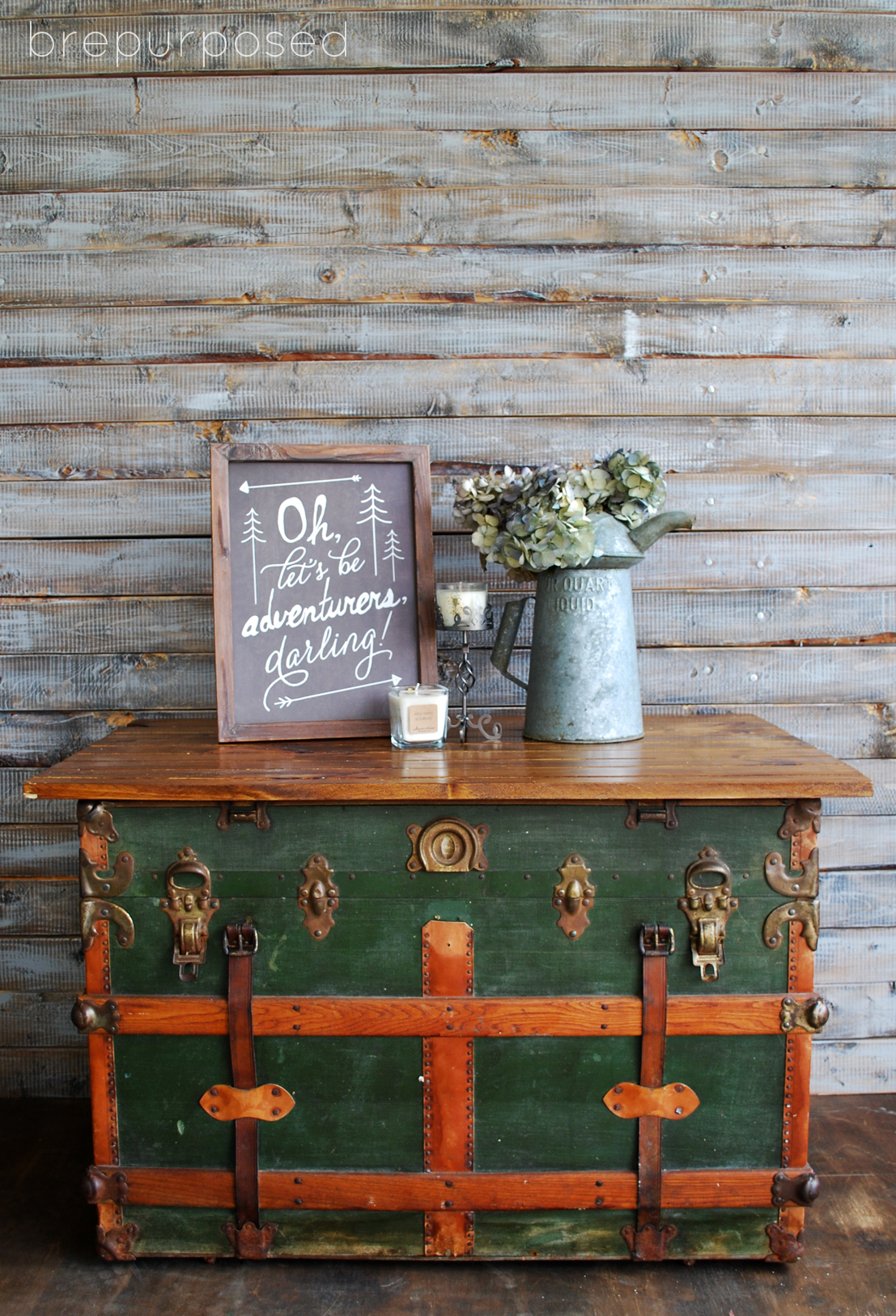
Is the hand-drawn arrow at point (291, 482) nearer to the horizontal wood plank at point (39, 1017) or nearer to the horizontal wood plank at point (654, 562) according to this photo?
the horizontal wood plank at point (654, 562)

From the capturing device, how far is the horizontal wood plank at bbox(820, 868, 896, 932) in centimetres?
200

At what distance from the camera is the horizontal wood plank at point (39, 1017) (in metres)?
2.02

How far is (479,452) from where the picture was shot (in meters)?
1.92

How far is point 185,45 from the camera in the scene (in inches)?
73.3

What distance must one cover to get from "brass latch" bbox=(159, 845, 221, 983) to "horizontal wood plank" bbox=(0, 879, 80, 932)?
2.05ft

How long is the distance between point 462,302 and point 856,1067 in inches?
71.4

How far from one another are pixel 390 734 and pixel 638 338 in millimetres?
953

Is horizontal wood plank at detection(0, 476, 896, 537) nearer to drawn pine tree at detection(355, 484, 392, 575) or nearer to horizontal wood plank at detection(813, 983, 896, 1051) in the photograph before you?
drawn pine tree at detection(355, 484, 392, 575)

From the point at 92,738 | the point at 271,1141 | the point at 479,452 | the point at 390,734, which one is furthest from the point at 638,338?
the point at 271,1141

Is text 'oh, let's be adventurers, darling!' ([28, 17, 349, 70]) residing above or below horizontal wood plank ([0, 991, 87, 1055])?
above

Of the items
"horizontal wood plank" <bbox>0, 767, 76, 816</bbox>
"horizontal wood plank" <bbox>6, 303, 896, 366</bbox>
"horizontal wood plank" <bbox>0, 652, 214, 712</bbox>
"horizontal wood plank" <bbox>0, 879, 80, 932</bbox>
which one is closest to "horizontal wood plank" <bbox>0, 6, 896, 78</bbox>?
"horizontal wood plank" <bbox>6, 303, 896, 366</bbox>

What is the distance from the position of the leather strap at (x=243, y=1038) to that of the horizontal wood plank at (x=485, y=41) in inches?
64.9

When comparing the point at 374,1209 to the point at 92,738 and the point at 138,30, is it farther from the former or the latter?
the point at 138,30

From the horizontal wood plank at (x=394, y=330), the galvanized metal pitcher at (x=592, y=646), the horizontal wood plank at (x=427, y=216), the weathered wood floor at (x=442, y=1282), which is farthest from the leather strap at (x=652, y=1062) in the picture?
the horizontal wood plank at (x=427, y=216)
